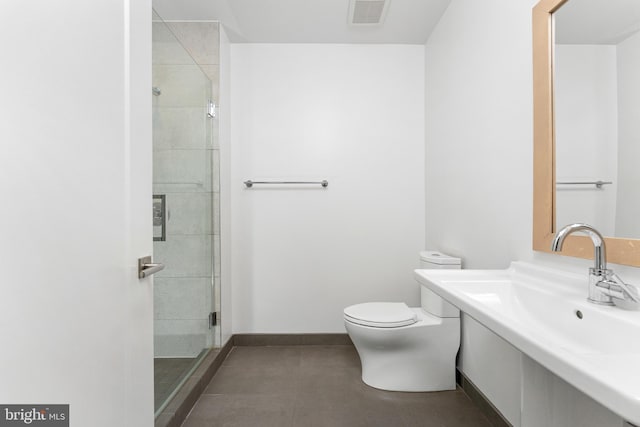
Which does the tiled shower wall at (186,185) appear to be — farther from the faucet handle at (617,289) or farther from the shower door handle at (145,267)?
the faucet handle at (617,289)

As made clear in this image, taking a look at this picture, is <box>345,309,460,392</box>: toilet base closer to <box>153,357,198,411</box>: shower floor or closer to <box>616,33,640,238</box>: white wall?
<box>153,357,198,411</box>: shower floor

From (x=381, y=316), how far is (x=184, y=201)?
4.26 ft

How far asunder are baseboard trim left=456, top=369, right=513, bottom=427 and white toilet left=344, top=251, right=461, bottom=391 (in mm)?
56

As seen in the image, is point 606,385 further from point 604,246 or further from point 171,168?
point 171,168

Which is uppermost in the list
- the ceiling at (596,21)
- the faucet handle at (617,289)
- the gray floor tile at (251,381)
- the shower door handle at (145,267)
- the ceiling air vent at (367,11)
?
the ceiling air vent at (367,11)

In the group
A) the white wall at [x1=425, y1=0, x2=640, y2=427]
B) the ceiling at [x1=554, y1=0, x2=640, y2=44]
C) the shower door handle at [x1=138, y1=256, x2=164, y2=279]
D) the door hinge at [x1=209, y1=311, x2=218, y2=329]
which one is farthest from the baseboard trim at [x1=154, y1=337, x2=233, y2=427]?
the ceiling at [x1=554, y1=0, x2=640, y2=44]

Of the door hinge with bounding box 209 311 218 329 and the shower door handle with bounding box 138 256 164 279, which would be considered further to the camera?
the door hinge with bounding box 209 311 218 329

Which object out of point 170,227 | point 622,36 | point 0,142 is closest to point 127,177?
point 0,142

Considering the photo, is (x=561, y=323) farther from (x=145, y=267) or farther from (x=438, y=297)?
(x=145, y=267)

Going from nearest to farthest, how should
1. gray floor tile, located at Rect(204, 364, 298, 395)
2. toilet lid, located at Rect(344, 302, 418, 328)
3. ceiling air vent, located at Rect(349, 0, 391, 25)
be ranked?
toilet lid, located at Rect(344, 302, 418, 328), gray floor tile, located at Rect(204, 364, 298, 395), ceiling air vent, located at Rect(349, 0, 391, 25)

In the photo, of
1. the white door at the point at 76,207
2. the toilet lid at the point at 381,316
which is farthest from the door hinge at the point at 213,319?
the white door at the point at 76,207

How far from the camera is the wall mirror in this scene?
3.18ft

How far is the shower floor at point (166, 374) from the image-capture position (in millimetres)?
1581

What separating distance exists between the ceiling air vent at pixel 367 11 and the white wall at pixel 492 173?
0.42 m
